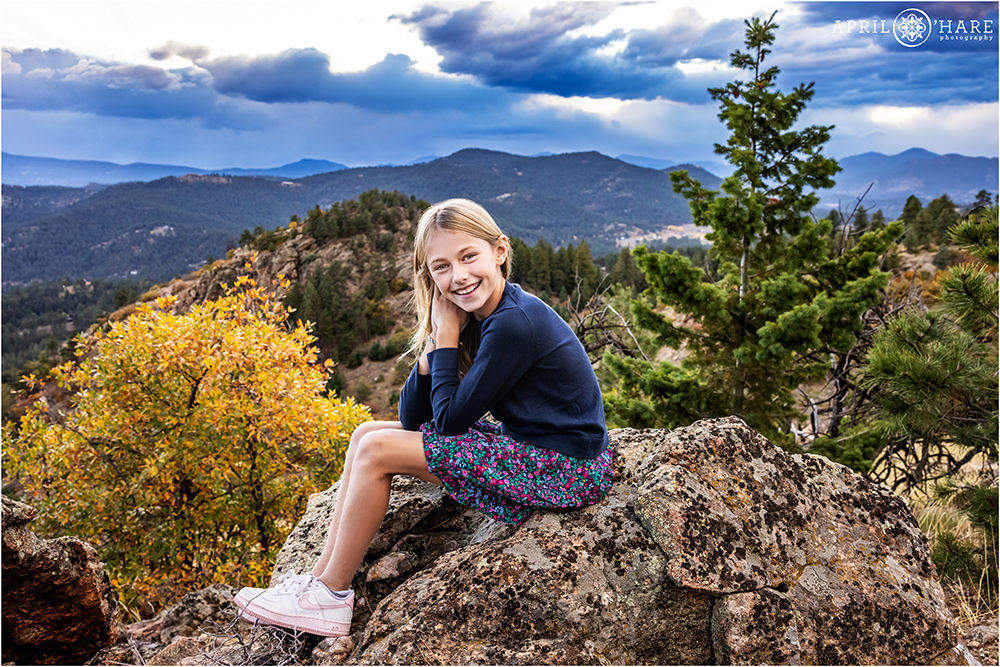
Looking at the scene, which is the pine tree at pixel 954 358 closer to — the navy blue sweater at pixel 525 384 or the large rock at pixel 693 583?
the large rock at pixel 693 583

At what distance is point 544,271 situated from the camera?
62.7 m

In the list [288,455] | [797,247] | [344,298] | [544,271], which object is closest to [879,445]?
[797,247]

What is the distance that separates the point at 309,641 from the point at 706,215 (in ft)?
22.1

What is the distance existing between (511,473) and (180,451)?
17.7 feet

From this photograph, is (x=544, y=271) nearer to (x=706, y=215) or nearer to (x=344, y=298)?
(x=344, y=298)

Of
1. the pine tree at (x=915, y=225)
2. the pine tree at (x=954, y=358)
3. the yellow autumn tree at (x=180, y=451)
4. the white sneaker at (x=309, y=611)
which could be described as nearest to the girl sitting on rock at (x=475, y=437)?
the white sneaker at (x=309, y=611)

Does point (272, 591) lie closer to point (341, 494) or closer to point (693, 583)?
point (341, 494)

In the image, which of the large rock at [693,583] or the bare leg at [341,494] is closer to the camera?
the large rock at [693,583]

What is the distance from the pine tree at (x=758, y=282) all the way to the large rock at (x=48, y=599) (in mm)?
6255

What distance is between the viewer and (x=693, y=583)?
8.77 ft

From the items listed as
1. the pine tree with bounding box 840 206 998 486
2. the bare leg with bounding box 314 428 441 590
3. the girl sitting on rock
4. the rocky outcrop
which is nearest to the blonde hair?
the girl sitting on rock

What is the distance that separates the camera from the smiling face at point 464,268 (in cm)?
316

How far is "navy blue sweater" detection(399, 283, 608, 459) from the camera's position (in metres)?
2.93

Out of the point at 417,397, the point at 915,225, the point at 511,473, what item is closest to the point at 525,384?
the point at 511,473
